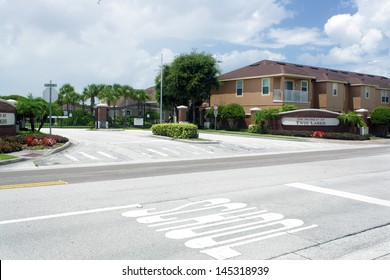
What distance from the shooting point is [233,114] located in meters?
41.8

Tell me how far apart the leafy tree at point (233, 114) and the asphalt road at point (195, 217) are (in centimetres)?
2960

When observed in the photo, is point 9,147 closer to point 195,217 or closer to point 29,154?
point 29,154

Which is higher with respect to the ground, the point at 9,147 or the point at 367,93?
the point at 367,93

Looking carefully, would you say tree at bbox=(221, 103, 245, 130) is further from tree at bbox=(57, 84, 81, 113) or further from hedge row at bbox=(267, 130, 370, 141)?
tree at bbox=(57, 84, 81, 113)

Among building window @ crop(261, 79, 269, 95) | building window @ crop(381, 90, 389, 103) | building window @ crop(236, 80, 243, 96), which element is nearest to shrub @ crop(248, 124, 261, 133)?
building window @ crop(261, 79, 269, 95)

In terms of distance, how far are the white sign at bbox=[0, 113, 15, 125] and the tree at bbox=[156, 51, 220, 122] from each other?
76.9 feet

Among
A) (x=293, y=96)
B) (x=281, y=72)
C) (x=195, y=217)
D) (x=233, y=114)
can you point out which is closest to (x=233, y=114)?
(x=233, y=114)

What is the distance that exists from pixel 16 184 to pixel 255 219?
22.0ft

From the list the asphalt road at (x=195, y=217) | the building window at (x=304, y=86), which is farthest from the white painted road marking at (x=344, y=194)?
the building window at (x=304, y=86)

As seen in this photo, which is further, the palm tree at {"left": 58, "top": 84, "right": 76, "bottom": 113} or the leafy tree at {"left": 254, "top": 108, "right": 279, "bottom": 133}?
the palm tree at {"left": 58, "top": 84, "right": 76, "bottom": 113}

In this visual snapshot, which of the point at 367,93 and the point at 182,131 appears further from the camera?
the point at 367,93

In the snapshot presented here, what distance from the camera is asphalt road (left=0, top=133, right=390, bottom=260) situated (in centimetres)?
552

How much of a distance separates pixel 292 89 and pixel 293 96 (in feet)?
3.18
